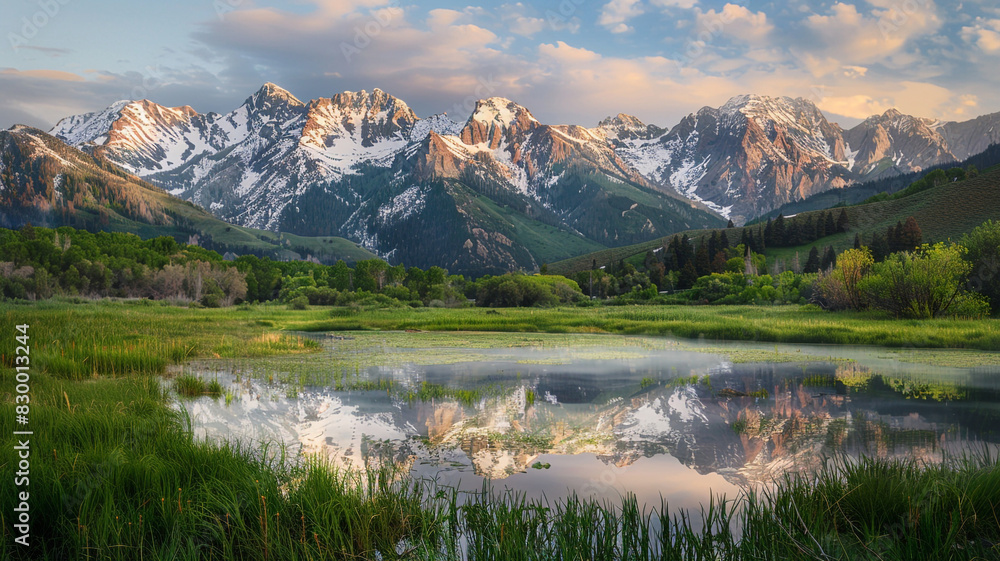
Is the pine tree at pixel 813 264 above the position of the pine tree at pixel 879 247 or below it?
below

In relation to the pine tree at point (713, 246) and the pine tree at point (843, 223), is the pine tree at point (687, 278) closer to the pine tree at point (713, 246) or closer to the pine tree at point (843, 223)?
the pine tree at point (713, 246)

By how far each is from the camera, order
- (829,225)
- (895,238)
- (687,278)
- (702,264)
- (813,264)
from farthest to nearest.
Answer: (829,225) → (702,264) → (687,278) → (813,264) → (895,238)

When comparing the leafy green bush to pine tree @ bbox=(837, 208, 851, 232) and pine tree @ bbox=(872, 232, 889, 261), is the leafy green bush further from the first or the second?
pine tree @ bbox=(837, 208, 851, 232)

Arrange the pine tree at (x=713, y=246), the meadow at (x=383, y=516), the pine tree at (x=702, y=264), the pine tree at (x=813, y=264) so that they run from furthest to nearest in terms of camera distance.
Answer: the pine tree at (x=713, y=246) < the pine tree at (x=702, y=264) < the pine tree at (x=813, y=264) < the meadow at (x=383, y=516)

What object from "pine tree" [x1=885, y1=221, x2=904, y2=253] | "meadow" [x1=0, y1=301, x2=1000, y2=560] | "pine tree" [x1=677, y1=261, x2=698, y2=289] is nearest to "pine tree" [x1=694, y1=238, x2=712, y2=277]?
"pine tree" [x1=677, y1=261, x2=698, y2=289]

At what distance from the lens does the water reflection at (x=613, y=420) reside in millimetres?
11148

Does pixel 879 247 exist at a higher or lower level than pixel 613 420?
higher

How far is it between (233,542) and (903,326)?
144ft

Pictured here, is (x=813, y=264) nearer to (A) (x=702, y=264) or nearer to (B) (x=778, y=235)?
(A) (x=702, y=264)

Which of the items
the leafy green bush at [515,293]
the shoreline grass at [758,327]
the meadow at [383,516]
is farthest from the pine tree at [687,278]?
the meadow at [383,516]

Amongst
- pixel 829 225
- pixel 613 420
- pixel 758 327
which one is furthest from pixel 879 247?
pixel 613 420

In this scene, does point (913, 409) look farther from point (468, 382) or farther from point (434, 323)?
point (434, 323)

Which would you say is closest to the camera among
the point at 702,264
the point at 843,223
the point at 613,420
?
the point at 613,420

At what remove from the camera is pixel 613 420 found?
51.7 ft
